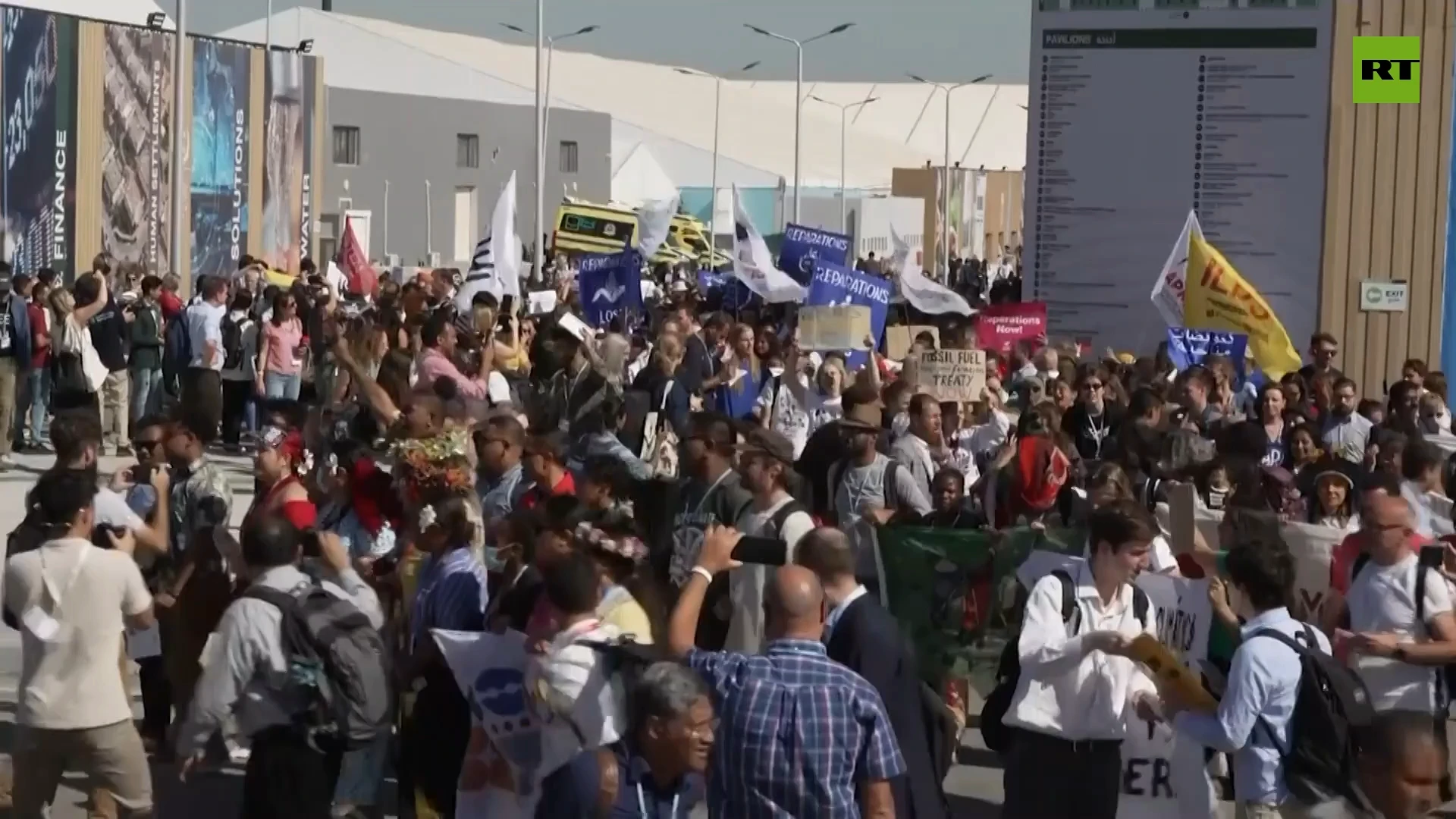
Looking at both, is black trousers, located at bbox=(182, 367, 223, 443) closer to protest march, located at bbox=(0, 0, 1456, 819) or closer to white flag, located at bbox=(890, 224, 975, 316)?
protest march, located at bbox=(0, 0, 1456, 819)

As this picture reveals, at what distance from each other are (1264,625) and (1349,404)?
8.01 metres

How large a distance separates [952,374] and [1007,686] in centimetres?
744

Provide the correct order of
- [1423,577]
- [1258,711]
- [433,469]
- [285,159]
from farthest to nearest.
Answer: [285,159] < [433,469] < [1423,577] < [1258,711]

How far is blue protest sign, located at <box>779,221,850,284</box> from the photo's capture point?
972 inches

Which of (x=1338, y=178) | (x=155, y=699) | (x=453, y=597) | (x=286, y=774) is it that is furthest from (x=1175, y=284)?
(x=286, y=774)

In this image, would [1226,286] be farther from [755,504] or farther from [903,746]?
[903,746]

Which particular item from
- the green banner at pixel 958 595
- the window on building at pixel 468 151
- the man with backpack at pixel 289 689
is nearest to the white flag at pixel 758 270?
the green banner at pixel 958 595

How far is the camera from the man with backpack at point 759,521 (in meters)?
8.09

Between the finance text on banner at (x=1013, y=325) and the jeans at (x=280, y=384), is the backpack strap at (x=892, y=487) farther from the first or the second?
the jeans at (x=280, y=384)

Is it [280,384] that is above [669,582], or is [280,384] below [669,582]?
below

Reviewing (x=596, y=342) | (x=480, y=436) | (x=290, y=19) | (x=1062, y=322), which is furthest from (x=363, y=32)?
(x=480, y=436)

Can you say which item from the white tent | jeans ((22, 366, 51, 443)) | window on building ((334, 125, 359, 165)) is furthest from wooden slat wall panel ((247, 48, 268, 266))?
the white tent

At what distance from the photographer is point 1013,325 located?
2064 cm

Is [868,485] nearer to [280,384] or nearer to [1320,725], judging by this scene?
[1320,725]
